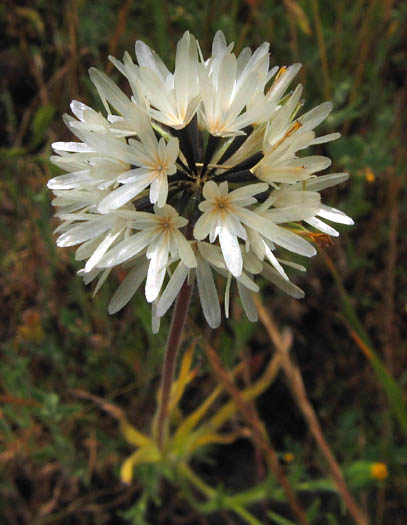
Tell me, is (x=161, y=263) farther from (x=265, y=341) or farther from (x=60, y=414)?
(x=265, y=341)

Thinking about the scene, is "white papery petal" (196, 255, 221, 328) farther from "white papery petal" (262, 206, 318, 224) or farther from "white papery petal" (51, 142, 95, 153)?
"white papery petal" (51, 142, 95, 153)

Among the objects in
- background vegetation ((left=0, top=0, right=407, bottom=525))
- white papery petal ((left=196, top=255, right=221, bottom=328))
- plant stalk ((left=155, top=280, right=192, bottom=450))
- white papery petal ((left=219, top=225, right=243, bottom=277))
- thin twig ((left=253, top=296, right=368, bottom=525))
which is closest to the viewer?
white papery petal ((left=219, top=225, right=243, bottom=277))

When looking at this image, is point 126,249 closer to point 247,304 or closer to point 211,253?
point 211,253

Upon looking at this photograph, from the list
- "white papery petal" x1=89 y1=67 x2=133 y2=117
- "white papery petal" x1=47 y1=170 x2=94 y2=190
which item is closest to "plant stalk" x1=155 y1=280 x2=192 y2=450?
"white papery petal" x1=47 y1=170 x2=94 y2=190

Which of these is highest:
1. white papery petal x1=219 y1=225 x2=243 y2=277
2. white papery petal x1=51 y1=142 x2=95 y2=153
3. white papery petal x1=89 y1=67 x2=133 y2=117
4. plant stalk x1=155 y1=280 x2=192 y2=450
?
white papery petal x1=89 y1=67 x2=133 y2=117

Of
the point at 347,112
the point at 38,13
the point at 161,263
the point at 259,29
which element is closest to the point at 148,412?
the point at 161,263

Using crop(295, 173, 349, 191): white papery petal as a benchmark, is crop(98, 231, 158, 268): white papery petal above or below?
below
